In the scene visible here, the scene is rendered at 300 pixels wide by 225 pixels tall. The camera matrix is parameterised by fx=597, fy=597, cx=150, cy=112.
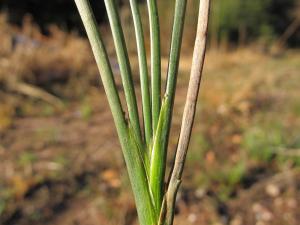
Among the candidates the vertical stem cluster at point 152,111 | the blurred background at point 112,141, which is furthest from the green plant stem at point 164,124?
the blurred background at point 112,141

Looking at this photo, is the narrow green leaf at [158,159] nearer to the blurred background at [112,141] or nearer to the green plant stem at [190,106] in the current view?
the green plant stem at [190,106]

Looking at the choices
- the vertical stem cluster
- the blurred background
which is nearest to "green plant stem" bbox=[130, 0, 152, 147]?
the vertical stem cluster

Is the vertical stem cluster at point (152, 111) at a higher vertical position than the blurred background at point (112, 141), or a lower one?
higher

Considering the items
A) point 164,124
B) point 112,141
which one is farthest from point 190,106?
point 112,141

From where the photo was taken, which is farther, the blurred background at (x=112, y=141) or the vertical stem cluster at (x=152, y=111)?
the blurred background at (x=112, y=141)

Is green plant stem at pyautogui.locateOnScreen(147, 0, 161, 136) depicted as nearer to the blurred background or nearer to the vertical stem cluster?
the vertical stem cluster

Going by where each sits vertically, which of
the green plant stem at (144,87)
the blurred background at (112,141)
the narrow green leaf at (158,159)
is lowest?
the blurred background at (112,141)
